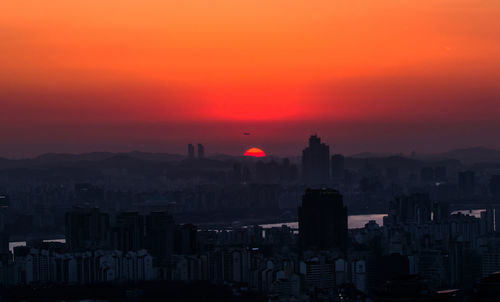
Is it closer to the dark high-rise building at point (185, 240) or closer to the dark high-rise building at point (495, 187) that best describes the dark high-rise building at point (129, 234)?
the dark high-rise building at point (185, 240)

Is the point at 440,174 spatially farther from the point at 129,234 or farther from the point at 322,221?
the point at 129,234

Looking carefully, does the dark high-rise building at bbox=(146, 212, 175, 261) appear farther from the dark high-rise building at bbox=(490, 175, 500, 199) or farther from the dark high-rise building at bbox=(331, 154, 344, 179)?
the dark high-rise building at bbox=(331, 154, 344, 179)

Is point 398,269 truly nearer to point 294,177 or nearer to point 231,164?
point 294,177

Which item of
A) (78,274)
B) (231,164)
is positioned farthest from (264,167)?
(78,274)

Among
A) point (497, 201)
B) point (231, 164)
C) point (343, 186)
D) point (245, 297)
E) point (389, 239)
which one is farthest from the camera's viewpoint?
point (231, 164)

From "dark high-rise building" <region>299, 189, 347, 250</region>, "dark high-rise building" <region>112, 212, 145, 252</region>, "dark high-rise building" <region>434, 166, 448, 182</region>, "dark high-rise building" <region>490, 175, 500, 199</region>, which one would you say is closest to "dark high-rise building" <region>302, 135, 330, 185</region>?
"dark high-rise building" <region>434, 166, 448, 182</region>

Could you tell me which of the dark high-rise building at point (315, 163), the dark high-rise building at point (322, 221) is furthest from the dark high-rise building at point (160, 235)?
the dark high-rise building at point (315, 163)
